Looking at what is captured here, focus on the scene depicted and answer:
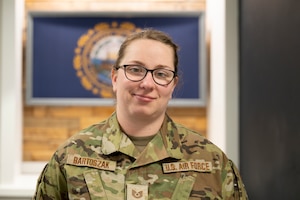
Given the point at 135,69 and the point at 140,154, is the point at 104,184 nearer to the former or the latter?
the point at 140,154

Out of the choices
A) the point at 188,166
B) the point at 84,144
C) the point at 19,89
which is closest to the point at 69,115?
the point at 19,89

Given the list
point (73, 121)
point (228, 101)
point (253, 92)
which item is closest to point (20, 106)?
point (73, 121)

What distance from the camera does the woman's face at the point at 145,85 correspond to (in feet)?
4.57

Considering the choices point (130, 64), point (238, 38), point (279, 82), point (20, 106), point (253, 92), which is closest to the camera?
point (130, 64)

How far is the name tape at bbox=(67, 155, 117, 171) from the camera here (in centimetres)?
146

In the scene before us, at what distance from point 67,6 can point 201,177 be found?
2482 millimetres

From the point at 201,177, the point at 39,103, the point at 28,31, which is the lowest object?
the point at 201,177

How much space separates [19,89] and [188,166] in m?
2.20

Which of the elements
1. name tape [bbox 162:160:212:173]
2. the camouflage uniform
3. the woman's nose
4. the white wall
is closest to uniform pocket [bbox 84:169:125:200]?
the camouflage uniform

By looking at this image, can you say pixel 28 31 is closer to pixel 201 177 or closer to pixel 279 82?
pixel 279 82

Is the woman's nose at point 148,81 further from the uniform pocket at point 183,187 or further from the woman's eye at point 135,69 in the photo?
the uniform pocket at point 183,187

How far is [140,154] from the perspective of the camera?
1454 millimetres

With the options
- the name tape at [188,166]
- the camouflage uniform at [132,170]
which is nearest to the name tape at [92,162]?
the camouflage uniform at [132,170]

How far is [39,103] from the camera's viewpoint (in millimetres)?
3617
